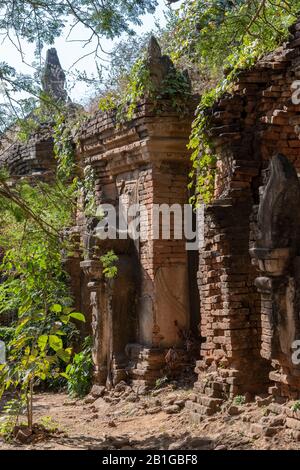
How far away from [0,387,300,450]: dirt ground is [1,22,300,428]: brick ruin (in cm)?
32

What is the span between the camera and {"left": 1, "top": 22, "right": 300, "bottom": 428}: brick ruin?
579cm

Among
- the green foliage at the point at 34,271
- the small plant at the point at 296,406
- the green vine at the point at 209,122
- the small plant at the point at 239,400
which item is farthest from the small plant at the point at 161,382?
the small plant at the point at 296,406

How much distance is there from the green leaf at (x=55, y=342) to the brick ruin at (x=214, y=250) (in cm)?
171

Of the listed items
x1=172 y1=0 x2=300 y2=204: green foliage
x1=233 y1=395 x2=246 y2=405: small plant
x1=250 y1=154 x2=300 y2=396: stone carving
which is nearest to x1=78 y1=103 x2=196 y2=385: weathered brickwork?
x1=172 y1=0 x2=300 y2=204: green foliage

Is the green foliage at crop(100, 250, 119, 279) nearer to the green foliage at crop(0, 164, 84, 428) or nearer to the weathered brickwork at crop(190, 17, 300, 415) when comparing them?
the green foliage at crop(0, 164, 84, 428)

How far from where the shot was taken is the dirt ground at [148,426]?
6.32 metres

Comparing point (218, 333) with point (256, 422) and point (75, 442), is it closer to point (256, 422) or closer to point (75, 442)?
point (256, 422)

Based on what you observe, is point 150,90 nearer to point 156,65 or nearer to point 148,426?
point 156,65

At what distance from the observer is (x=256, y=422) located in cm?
644

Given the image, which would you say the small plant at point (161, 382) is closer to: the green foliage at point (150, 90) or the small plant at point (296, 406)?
the small plant at point (296, 406)

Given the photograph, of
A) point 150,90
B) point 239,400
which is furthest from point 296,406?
point 150,90

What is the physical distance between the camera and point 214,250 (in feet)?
25.5

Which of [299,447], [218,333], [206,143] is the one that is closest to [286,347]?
[299,447]

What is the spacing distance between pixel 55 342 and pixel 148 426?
5.39 ft
